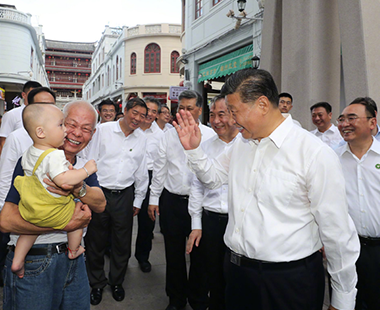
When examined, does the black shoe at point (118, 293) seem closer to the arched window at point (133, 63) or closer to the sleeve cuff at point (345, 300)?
the sleeve cuff at point (345, 300)

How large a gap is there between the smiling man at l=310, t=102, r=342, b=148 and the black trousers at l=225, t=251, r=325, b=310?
3321 millimetres

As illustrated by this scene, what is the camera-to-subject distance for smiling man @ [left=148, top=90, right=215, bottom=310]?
3160 millimetres

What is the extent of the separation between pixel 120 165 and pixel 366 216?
2710 millimetres

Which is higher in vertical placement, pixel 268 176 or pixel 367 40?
pixel 367 40

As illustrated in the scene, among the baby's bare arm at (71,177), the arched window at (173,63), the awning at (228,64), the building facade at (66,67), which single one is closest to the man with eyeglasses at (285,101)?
the baby's bare arm at (71,177)

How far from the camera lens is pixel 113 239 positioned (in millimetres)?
3678

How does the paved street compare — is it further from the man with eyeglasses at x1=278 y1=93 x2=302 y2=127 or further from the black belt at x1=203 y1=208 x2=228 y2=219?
the man with eyeglasses at x1=278 y1=93 x2=302 y2=127

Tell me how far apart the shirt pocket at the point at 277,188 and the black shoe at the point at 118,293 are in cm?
262

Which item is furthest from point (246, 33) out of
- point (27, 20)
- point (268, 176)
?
point (27, 20)

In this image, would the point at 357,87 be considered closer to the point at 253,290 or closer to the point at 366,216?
the point at 366,216

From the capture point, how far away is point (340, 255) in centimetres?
159

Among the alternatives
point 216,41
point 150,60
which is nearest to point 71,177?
point 216,41

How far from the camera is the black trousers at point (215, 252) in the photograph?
274cm

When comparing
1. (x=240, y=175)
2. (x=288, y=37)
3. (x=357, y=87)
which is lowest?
(x=240, y=175)
